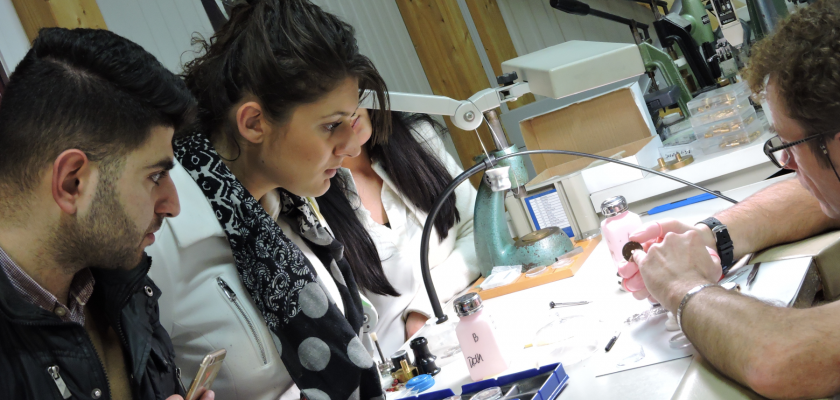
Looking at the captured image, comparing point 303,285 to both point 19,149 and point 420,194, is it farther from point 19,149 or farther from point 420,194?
point 420,194

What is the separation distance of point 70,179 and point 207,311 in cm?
46

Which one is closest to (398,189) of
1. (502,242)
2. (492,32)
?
(502,242)

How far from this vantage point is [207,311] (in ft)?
4.62

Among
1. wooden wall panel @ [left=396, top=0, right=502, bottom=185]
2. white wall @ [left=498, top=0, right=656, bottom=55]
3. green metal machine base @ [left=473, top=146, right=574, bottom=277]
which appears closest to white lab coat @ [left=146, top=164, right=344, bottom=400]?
green metal machine base @ [left=473, top=146, right=574, bottom=277]

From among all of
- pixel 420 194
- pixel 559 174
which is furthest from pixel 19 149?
pixel 420 194

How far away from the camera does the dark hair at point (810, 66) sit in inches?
37.1

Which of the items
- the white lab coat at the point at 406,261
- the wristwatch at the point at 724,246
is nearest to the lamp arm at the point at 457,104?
the wristwatch at the point at 724,246

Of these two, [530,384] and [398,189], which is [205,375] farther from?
[398,189]

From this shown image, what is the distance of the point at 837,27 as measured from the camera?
3.12ft

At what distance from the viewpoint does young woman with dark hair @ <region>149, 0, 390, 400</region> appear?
142 cm

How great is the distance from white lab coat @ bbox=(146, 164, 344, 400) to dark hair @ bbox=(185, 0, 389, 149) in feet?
0.87

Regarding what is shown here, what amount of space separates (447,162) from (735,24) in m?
1.10

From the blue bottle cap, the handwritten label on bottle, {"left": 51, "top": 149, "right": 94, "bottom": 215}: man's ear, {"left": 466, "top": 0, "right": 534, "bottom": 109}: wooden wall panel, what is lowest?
the blue bottle cap

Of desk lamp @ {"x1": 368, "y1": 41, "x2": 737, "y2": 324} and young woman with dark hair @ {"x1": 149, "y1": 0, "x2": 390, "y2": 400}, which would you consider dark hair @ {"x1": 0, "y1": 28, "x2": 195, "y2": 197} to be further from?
→ desk lamp @ {"x1": 368, "y1": 41, "x2": 737, "y2": 324}
